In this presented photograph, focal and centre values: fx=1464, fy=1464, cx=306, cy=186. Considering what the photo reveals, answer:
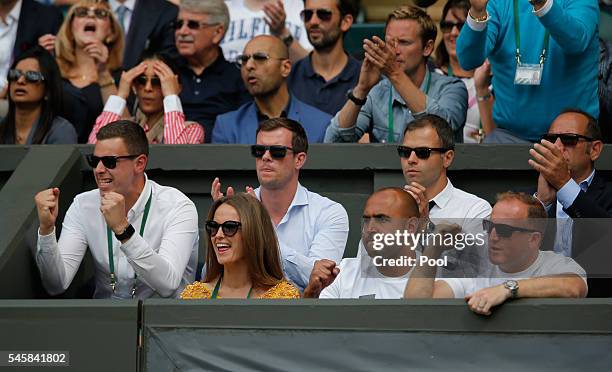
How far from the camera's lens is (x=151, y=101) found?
1026cm

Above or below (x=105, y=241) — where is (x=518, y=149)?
above

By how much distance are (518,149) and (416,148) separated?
3.39ft

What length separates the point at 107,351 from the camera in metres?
7.33

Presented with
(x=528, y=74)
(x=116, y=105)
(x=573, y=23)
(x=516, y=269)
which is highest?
(x=573, y=23)

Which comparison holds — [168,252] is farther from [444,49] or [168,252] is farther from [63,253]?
[444,49]

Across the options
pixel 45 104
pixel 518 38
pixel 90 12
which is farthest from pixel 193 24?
pixel 518 38

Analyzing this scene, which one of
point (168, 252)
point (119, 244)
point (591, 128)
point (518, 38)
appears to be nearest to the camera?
point (168, 252)

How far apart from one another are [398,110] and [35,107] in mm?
2498

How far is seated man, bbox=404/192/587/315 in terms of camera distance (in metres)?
7.25

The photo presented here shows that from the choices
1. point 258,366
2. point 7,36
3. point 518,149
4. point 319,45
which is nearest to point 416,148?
point 518,149

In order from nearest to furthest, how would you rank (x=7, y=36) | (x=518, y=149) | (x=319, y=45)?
(x=518, y=149) → (x=319, y=45) → (x=7, y=36)

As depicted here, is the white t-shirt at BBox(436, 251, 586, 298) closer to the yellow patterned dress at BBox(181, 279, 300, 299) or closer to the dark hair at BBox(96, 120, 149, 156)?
the yellow patterned dress at BBox(181, 279, 300, 299)

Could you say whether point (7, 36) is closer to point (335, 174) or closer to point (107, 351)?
point (335, 174)

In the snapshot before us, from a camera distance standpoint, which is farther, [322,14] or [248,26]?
[248,26]
